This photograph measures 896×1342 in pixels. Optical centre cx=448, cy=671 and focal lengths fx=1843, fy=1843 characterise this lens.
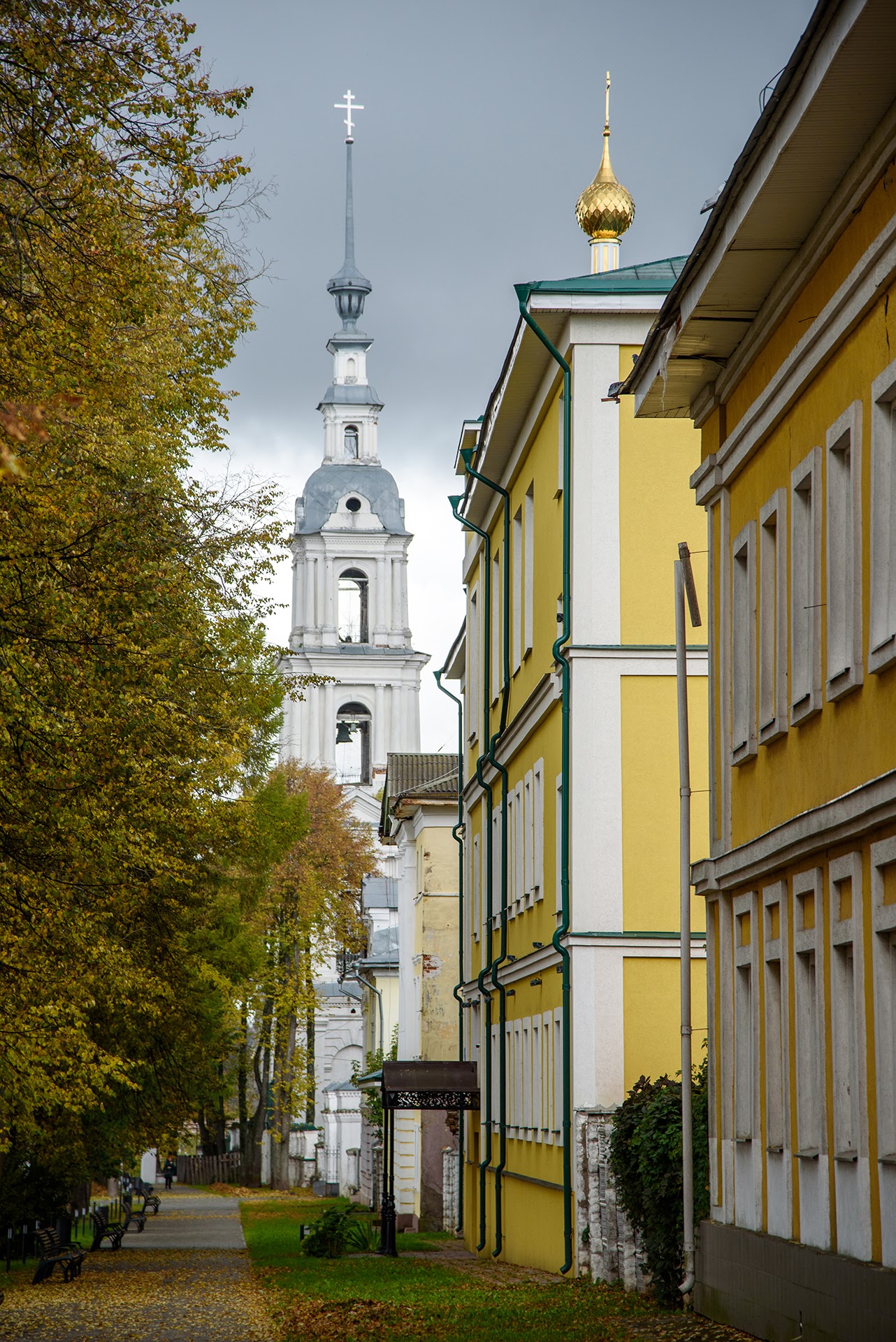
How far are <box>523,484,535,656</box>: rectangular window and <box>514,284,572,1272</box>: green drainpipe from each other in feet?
10.5

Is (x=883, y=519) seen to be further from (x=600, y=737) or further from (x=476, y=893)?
(x=476, y=893)

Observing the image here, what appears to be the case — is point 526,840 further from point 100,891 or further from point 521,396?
point 100,891

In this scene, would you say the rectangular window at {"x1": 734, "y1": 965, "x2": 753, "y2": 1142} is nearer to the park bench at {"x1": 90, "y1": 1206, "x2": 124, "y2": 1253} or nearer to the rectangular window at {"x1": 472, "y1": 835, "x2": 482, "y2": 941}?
the rectangular window at {"x1": 472, "y1": 835, "x2": 482, "y2": 941}

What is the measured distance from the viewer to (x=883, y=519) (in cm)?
966

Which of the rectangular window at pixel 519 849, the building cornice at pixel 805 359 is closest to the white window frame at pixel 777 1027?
the building cornice at pixel 805 359

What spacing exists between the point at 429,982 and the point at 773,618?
27563 mm

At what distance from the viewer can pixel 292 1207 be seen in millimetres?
47281

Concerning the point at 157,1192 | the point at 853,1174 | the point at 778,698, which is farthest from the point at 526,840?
the point at 157,1192

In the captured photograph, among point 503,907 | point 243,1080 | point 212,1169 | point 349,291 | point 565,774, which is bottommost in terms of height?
point 212,1169

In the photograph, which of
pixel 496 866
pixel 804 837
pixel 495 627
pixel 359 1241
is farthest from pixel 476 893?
pixel 804 837

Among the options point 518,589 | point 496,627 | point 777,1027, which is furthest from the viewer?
point 496,627

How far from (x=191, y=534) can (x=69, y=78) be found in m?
10.6

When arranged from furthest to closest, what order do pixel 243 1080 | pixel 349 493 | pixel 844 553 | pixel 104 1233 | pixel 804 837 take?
pixel 349 493 < pixel 243 1080 < pixel 104 1233 < pixel 804 837 < pixel 844 553

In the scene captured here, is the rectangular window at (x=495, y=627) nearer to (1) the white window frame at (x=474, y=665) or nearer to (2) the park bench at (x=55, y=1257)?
A: (1) the white window frame at (x=474, y=665)
